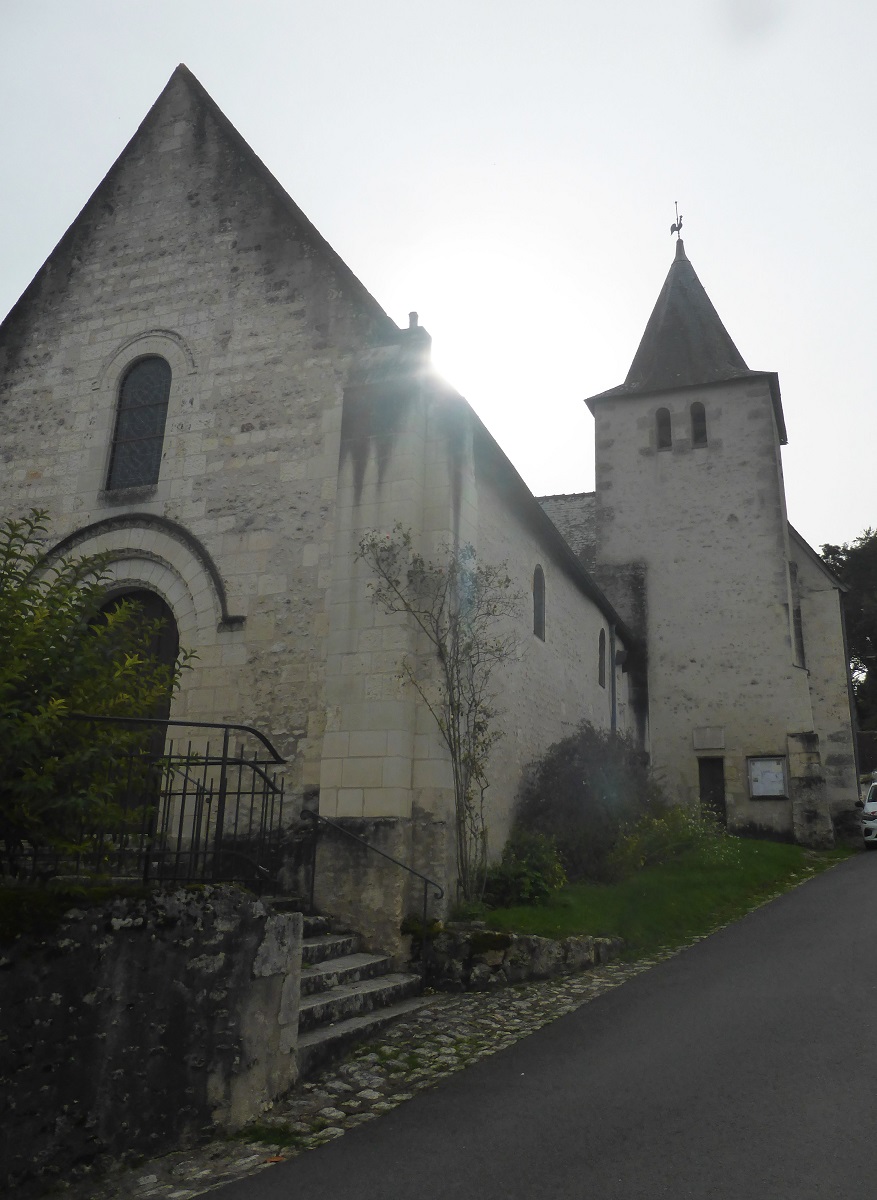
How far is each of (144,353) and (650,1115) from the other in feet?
31.1

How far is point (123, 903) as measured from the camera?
4586mm

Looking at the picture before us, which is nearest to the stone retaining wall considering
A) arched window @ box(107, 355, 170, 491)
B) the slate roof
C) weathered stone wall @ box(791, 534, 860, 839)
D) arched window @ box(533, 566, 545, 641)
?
arched window @ box(533, 566, 545, 641)

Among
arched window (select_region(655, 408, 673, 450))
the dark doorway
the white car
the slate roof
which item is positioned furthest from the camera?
the slate roof

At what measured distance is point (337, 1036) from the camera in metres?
5.76

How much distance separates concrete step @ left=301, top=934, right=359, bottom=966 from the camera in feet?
23.2

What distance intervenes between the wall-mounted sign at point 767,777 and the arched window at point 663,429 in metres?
8.11

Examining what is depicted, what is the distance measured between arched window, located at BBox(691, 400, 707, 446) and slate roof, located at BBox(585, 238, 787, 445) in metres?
0.56

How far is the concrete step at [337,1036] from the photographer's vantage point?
17.9 feet

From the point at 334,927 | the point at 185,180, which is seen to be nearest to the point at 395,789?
the point at 334,927

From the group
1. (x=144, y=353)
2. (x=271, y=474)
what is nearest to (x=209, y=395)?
(x=144, y=353)

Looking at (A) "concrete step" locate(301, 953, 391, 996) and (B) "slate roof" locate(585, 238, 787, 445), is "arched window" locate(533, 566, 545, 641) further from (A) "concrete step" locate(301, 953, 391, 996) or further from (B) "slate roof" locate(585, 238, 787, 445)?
(B) "slate roof" locate(585, 238, 787, 445)

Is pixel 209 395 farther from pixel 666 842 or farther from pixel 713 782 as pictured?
pixel 713 782

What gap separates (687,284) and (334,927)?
2371 centimetres

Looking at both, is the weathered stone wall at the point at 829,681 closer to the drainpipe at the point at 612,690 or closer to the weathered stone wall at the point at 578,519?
the weathered stone wall at the point at 578,519
